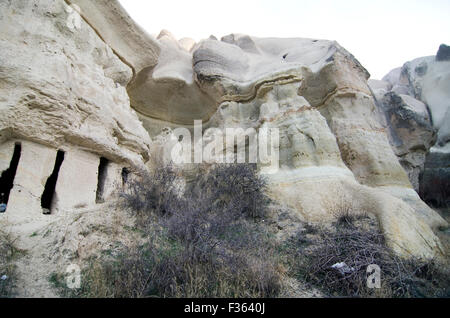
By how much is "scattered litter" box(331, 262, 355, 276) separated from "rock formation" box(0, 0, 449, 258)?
1.10 meters

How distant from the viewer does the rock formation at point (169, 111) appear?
3.89 m

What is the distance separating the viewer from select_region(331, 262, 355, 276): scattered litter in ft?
9.60

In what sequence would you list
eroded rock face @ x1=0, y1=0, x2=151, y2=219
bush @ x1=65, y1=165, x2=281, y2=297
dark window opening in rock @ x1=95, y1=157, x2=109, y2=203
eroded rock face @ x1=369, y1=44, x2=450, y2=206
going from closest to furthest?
1. bush @ x1=65, y1=165, x2=281, y2=297
2. eroded rock face @ x1=0, y1=0, x2=151, y2=219
3. dark window opening in rock @ x1=95, y1=157, x2=109, y2=203
4. eroded rock face @ x1=369, y1=44, x2=450, y2=206

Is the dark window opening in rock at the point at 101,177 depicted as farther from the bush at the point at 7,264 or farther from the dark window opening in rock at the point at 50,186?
the bush at the point at 7,264

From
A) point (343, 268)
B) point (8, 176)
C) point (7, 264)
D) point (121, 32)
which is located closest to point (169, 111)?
point (121, 32)

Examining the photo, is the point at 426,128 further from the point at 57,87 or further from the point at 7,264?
the point at 7,264

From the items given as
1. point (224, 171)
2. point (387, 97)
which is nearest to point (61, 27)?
point (224, 171)

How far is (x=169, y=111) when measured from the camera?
9.66 metres

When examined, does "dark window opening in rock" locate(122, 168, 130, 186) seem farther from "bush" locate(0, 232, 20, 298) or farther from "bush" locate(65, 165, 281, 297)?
"bush" locate(0, 232, 20, 298)

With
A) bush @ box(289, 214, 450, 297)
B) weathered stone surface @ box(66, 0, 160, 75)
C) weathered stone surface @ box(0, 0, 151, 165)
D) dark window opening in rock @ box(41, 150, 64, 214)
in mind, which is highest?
weathered stone surface @ box(66, 0, 160, 75)

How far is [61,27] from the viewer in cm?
492

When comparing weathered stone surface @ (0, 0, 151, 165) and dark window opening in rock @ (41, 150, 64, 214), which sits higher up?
weathered stone surface @ (0, 0, 151, 165)

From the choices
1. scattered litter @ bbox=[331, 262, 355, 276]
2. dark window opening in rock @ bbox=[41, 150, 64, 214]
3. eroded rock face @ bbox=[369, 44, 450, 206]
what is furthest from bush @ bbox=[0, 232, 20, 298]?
eroded rock face @ bbox=[369, 44, 450, 206]

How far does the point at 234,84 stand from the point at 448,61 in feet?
35.7
